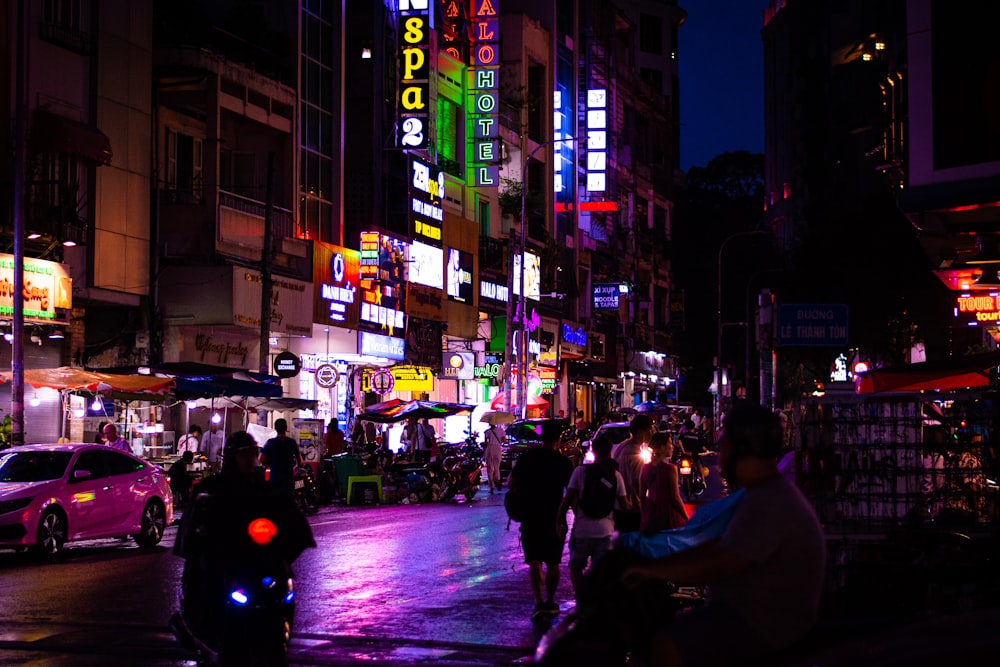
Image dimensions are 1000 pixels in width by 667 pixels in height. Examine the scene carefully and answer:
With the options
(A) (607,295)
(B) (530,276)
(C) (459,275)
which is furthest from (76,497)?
(A) (607,295)

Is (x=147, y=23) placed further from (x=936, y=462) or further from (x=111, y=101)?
(x=936, y=462)

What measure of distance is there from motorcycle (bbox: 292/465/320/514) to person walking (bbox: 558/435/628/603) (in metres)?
15.6

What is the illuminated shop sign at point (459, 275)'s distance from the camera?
4894cm

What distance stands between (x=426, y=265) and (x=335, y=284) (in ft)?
22.5

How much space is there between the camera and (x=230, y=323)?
33.8 meters

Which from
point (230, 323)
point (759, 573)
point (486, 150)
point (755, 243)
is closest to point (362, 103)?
point (486, 150)

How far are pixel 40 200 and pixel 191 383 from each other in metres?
4.93

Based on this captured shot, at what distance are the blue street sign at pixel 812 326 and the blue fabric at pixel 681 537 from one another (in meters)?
13.1

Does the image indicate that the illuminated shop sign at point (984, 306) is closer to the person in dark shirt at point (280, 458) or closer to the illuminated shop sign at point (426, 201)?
the person in dark shirt at point (280, 458)

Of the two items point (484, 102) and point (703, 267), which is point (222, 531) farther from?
point (703, 267)

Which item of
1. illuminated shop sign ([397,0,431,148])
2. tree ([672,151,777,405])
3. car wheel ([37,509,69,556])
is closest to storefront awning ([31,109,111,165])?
car wheel ([37,509,69,556])

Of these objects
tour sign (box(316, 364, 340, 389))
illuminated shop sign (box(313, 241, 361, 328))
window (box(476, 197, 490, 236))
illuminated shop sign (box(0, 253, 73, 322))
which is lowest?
tour sign (box(316, 364, 340, 389))

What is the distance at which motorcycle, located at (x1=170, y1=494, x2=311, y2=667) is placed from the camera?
8609 millimetres

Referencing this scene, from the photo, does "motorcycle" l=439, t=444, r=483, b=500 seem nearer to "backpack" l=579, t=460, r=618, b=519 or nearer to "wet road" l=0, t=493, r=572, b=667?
"wet road" l=0, t=493, r=572, b=667
